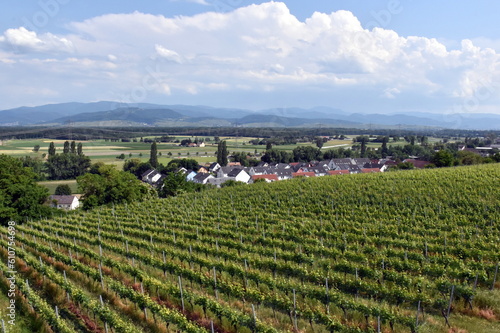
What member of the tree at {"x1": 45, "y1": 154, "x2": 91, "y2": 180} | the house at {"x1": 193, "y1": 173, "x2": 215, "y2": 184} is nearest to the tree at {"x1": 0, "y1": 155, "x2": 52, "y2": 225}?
the house at {"x1": 193, "y1": 173, "x2": 215, "y2": 184}

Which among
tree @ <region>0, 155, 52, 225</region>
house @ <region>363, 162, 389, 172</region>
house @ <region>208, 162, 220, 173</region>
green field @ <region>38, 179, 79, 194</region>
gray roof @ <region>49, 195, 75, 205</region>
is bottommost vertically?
green field @ <region>38, 179, 79, 194</region>

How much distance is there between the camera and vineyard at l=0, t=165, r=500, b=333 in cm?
1288

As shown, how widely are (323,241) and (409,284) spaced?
22.6ft

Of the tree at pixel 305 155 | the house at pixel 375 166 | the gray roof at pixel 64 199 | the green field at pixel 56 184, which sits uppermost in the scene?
the tree at pixel 305 155

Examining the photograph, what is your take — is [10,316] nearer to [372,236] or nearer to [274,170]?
[372,236]

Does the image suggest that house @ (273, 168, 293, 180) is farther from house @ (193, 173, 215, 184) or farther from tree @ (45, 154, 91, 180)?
tree @ (45, 154, 91, 180)

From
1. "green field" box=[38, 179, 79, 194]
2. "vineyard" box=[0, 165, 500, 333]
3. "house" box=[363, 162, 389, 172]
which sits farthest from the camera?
"house" box=[363, 162, 389, 172]

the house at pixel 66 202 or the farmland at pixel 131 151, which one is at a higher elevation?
the farmland at pixel 131 151

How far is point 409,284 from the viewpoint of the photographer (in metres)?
14.8

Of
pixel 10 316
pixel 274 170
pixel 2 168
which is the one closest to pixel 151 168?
pixel 274 170

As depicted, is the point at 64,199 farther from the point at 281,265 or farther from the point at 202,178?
the point at 281,265

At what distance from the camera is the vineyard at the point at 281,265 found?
12.9m

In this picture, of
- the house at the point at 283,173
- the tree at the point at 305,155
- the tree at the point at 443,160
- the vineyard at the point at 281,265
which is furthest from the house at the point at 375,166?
the vineyard at the point at 281,265

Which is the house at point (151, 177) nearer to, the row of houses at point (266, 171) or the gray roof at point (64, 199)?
the row of houses at point (266, 171)
